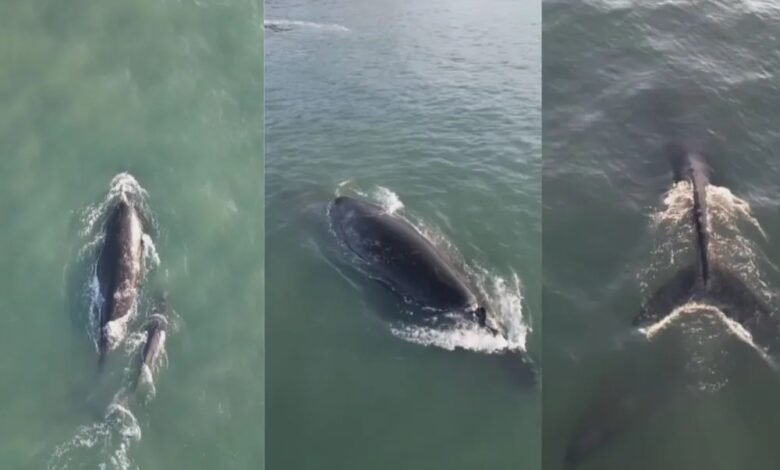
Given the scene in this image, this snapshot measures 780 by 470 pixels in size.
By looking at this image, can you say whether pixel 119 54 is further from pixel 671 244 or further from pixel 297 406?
pixel 671 244

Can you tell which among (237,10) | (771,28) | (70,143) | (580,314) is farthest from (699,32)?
(70,143)

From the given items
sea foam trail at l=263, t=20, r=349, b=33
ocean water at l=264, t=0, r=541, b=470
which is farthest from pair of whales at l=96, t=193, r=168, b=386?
sea foam trail at l=263, t=20, r=349, b=33

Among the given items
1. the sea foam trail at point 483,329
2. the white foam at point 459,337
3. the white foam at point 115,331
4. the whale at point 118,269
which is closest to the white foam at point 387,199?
the sea foam trail at point 483,329

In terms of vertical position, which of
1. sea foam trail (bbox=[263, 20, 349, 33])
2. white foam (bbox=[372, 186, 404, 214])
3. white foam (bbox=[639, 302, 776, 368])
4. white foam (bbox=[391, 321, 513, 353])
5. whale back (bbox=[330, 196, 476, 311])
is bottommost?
white foam (bbox=[391, 321, 513, 353])

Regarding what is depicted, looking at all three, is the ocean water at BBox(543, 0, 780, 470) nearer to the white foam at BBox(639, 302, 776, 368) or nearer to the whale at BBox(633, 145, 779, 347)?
the white foam at BBox(639, 302, 776, 368)

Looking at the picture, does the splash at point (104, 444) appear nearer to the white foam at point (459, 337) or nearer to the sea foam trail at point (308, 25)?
the white foam at point (459, 337)
